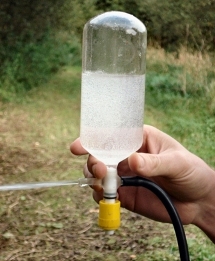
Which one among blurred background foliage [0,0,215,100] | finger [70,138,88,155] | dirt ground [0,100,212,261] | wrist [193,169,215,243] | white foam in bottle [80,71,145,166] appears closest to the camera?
white foam in bottle [80,71,145,166]

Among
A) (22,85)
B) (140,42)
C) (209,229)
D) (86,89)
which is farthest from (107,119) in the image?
(22,85)

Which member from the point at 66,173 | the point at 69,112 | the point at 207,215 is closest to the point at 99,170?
the point at 207,215

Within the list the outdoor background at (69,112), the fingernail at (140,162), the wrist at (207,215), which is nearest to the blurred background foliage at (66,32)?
the outdoor background at (69,112)

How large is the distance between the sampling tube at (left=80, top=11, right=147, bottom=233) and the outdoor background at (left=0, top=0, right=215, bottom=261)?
4.29ft

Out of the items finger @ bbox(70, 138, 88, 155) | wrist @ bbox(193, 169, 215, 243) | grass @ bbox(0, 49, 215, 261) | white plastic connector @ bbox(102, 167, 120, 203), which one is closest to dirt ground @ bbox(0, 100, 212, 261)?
grass @ bbox(0, 49, 215, 261)

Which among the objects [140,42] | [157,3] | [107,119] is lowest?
[107,119]

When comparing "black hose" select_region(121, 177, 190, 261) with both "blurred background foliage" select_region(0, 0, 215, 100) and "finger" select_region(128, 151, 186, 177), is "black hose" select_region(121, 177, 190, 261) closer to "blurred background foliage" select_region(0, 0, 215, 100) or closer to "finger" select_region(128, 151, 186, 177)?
"finger" select_region(128, 151, 186, 177)

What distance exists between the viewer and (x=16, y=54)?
14.3ft

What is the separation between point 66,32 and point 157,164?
370cm

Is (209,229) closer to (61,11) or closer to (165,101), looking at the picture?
(165,101)

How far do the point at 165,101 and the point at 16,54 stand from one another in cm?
138

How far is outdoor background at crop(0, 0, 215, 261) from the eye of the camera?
220cm

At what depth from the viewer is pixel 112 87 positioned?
2.70 feet

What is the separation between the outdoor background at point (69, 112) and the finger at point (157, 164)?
3.92 feet
